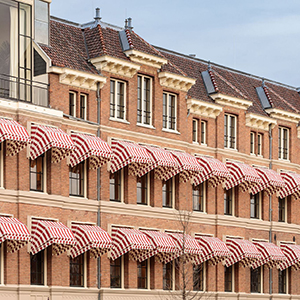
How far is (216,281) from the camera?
177 feet

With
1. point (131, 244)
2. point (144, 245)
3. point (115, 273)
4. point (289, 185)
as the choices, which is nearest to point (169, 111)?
point (144, 245)

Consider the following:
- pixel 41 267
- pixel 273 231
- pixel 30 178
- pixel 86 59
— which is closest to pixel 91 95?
pixel 86 59

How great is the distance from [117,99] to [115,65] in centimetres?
197

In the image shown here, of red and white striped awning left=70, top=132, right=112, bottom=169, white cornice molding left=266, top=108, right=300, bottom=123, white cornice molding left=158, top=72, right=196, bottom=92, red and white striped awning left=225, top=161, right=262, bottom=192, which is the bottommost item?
red and white striped awning left=225, top=161, right=262, bottom=192

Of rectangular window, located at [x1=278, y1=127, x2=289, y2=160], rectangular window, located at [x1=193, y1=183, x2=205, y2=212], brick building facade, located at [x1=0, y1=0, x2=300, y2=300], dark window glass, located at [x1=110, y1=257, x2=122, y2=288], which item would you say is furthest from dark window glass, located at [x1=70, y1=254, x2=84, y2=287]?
rectangular window, located at [x1=278, y1=127, x2=289, y2=160]

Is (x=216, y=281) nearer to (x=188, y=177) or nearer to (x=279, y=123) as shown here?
(x=188, y=177)

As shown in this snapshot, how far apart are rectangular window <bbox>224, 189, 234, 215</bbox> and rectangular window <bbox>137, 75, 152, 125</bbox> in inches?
316

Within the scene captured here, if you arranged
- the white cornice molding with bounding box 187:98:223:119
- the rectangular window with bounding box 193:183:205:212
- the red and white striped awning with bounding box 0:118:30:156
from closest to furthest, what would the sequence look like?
the red and white striped awning with bounding box 0:118:30:156 < the white cornice molding with bounding box 187:98:223:119 < the rectangular window with bounding box 193:183:205:212

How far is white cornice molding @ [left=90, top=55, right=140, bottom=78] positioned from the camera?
4788cm

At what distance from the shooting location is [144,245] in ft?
155

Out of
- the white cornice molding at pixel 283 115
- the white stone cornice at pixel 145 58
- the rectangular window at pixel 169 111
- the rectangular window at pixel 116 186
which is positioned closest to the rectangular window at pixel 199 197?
the rectangular window at pixel 169 111

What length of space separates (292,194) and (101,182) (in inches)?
687

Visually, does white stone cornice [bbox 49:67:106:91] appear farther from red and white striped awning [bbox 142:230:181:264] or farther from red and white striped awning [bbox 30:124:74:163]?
red and white striped awning [bbox 142:230:181:264]

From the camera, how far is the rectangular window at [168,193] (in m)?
51.6
